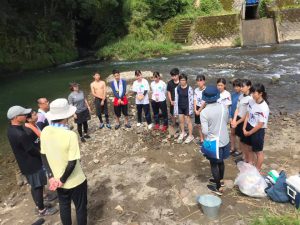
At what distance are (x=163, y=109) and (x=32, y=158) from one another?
401cm

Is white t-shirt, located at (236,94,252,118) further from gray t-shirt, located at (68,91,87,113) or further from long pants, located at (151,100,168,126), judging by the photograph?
gray t-shirt, located at (68,91,87,113)

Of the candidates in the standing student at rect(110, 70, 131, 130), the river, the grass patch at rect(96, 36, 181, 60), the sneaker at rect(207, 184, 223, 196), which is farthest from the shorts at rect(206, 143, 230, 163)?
the grass patch at rect(96, 36, 181, 60)

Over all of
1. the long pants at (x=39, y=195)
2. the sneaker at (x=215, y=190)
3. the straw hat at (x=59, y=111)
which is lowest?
the sneaker at (x=215, y=190)

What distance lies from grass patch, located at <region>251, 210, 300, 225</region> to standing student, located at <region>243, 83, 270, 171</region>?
141 cm

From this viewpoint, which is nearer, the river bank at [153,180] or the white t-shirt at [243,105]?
the river bank at [153,180]

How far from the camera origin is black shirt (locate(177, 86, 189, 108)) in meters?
7.48

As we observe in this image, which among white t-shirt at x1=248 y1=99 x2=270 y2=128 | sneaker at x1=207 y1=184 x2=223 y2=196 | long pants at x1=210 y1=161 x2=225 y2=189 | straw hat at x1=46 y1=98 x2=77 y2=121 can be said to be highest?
straw hat at x1=46 y1=98 x2=77 y2=121

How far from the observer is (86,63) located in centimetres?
2312

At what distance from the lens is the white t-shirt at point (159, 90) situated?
8156mm

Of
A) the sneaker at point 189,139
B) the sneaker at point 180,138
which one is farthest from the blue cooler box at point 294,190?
the sneaker at point 180,138

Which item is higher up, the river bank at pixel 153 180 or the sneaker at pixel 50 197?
the river bank at pixel 153 180

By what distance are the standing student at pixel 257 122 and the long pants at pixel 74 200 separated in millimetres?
2927

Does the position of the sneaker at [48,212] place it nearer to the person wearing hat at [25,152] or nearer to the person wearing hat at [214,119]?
the person wearing hat at [25,152]

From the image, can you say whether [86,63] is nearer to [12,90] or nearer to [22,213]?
[12,90]
